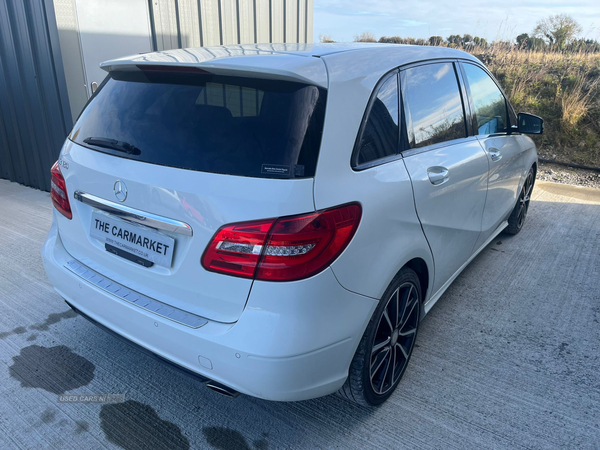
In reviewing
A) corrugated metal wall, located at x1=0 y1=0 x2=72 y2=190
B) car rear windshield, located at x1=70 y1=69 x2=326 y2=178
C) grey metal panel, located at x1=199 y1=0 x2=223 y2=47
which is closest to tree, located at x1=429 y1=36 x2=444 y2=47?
grey metal panel, located at x1=199 y1=0 x2=223 y2=47

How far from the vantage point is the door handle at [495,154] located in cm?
312

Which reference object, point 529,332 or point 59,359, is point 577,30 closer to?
point 529,332

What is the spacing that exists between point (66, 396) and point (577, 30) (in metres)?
16.4

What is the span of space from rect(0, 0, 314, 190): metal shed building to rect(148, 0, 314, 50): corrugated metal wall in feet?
0.04

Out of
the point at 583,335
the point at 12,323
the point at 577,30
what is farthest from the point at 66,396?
the point at 577,30

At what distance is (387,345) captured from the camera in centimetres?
220

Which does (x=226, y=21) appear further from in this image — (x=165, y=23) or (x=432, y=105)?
(x=432, y=105)

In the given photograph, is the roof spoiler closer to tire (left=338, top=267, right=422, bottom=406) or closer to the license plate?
the license plate

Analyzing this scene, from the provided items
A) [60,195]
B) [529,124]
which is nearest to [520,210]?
[529,124]

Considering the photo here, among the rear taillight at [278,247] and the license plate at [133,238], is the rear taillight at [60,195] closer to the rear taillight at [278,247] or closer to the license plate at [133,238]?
the license plate at [133,238]

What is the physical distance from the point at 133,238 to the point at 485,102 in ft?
8.84

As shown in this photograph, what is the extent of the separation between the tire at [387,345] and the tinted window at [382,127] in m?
0.59

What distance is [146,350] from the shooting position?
1946mm

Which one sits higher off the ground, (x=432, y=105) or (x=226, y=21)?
(x=226, y=21)
